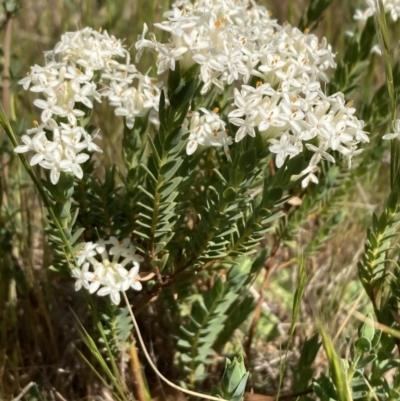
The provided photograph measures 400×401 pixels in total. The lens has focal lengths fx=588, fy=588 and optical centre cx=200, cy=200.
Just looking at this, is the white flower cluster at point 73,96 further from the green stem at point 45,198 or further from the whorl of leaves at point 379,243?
the whorl of leaves at point 379,243

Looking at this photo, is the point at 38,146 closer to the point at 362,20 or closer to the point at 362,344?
the point at 362,344

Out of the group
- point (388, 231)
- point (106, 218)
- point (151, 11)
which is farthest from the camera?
point (151, 11)

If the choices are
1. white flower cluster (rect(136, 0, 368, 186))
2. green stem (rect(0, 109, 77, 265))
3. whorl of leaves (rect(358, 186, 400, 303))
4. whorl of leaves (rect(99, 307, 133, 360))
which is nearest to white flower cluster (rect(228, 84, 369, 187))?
white flower cluster (rect(136, 0, 368, 186))

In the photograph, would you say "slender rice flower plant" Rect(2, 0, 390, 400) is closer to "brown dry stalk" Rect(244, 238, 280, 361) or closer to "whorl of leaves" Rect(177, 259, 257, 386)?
"whorl of leaves" Rect(177, 259, 257, 386)

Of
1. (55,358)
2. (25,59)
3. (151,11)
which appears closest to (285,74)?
(151,11)

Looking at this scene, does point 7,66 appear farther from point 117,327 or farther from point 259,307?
point 259,307

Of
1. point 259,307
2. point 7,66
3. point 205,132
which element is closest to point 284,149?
point 205,132

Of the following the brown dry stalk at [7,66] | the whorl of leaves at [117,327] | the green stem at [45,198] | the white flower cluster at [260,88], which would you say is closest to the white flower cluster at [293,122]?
the white flower cluster at [260,88]
